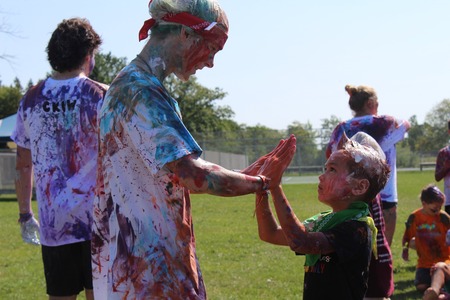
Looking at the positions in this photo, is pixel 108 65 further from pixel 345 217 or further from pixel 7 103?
pixel 345 217

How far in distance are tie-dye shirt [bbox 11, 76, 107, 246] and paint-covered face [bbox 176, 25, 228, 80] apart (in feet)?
5.07

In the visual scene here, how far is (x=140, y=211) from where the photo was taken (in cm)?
235

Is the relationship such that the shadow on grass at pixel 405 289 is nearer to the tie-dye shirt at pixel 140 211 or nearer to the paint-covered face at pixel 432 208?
the paint-covered face at pixel 432 208

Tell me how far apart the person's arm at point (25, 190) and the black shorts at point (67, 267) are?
1.64 feet

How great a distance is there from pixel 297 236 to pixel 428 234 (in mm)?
4641

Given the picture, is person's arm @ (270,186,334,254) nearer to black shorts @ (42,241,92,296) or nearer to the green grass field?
black shorts @ (42,241,92,296)

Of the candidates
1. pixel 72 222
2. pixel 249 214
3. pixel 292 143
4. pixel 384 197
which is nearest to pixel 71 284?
pixel 72 222

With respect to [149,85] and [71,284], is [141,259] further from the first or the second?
[71,284]

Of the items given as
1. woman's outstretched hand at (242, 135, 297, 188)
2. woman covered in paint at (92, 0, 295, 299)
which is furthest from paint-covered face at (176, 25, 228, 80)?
woman's outstretched hand at (242, 135, 297, 188)

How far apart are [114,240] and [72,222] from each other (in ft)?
5.35

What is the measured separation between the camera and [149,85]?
2.31m

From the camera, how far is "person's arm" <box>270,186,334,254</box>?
2936 millimetres

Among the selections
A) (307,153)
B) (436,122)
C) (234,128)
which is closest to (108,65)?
(234,128)

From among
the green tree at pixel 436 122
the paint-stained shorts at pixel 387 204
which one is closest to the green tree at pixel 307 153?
the paint-stained shorts at pixel 387 204
